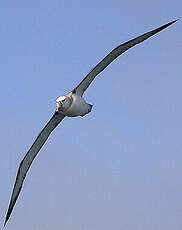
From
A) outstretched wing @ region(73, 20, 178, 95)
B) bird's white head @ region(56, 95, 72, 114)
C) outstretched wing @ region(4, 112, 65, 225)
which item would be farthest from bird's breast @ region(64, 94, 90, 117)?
outstretched wing @ region(4, 112, 65, 225)

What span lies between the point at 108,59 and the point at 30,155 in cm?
758

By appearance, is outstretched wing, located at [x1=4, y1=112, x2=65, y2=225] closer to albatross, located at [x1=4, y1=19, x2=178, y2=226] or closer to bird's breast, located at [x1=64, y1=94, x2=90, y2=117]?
albatross, located at [x1=4, y1=19, x2=178, y2=226]

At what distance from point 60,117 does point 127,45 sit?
6.04 meters

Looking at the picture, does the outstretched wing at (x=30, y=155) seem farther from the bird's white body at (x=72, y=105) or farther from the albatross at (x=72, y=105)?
the bird's white body at (x=72, y=105)

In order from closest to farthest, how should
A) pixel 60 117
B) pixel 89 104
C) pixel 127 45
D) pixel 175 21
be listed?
pixel 175 21 → pixel 127 45 → pixel 89 104 → pixel 60 117

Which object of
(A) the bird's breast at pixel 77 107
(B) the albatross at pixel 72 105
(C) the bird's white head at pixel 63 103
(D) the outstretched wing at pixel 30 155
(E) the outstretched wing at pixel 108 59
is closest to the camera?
(E) the outstretched wing at pixel 108 59

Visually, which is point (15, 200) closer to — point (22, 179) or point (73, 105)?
point (22, 179)

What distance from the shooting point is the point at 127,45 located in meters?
28.5

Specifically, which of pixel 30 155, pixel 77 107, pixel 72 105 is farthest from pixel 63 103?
pixel 30 155

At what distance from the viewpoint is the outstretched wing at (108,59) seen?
1115 inches

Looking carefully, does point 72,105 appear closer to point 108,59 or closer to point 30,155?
point 108,59

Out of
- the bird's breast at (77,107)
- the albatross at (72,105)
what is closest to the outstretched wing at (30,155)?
the albatross at (72,105)

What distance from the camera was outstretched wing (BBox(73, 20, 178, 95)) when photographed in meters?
28.3

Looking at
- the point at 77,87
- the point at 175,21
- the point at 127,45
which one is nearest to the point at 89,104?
the point at 77,87
